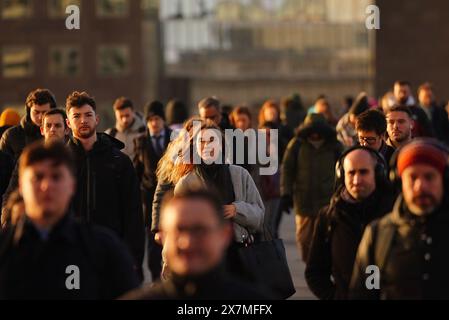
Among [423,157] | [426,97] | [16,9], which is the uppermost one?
[16,9]

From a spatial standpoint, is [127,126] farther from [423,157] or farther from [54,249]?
[54,249]

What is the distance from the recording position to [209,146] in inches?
388

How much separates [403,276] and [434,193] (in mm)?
379

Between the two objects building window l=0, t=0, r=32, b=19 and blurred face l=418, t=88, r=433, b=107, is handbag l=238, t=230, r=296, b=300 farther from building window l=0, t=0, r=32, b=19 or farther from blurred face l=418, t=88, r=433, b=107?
building window l=0, t=0, r=32, b=19

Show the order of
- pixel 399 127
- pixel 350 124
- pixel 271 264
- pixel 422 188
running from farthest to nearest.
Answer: pixel 350 124, pixel 399 127, pixel 271 264, pixel 422 188

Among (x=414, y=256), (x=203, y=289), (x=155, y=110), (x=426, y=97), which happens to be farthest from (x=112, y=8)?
(x=203, y=289)

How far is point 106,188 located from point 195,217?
5.05m

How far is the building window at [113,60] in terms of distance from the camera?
75.8 m

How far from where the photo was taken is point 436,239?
679 centimetres

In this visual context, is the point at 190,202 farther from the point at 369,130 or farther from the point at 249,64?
the point at 249,64

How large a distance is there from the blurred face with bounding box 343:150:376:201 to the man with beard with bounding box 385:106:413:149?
11.5 ft

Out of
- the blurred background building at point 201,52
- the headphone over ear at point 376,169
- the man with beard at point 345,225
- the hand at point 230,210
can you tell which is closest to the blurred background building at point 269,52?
the blurred background building at point 201,52

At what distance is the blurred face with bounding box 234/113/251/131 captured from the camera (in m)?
17.0

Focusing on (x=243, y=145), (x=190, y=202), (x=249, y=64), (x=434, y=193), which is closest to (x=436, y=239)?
(x=434, y=193)
